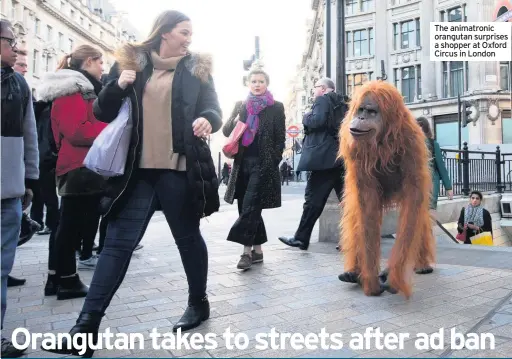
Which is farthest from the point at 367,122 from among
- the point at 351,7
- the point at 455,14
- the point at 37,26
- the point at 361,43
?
the point at 37,26

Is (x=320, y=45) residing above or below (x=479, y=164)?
above

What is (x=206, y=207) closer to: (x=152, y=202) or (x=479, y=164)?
(x=152, y=202)

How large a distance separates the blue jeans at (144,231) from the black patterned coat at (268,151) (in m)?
1.96

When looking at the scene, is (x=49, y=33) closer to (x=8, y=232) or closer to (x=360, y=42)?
(x=360, y=42)

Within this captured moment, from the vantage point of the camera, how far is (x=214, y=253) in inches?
231

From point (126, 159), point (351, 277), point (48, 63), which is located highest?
point (48, 63)

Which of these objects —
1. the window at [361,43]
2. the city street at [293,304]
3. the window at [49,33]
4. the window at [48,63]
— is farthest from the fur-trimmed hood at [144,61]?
the window at [49,33]

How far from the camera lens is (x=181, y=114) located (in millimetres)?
2752

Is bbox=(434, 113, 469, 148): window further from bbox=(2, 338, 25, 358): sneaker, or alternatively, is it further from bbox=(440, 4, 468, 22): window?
bbox=(2, 338, 25, 358): sneaker

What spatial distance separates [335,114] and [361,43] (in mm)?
39497

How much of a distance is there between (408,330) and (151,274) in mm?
2658

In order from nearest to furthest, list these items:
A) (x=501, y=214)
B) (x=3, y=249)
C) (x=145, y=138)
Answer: (x=3, y=249), (x=145, y=138), (x=501, y=214)

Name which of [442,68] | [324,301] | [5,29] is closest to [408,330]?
[324,301]

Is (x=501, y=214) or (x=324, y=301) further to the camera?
(x=501, y=214)
